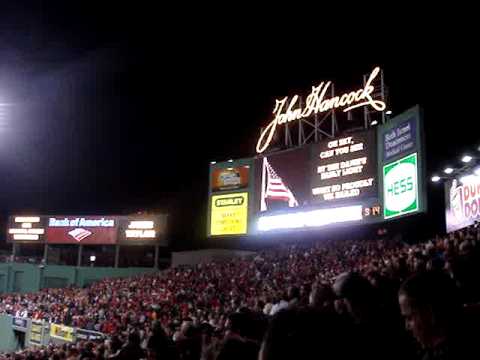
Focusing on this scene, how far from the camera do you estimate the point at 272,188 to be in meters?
24.7

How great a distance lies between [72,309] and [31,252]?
76.5 ft

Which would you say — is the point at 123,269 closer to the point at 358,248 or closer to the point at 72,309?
the point at 72,309

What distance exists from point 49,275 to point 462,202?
31.5m

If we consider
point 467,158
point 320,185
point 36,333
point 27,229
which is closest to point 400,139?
point 467,158

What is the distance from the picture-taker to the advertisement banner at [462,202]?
18000 mm

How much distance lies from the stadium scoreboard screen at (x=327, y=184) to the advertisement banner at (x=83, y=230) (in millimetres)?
15525

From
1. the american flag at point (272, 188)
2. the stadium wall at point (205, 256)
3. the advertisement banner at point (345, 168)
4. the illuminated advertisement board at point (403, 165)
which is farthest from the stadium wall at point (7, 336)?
the illuminated advertisement board at point (403, 165)

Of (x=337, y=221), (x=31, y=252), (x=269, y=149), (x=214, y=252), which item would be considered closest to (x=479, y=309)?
(x=337, y=221)

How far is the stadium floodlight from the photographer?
60.1ft

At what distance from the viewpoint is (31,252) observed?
49.5m

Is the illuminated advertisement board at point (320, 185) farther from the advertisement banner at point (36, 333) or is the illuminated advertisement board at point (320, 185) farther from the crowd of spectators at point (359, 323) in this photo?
the crowd of spectators at point (359, 323)

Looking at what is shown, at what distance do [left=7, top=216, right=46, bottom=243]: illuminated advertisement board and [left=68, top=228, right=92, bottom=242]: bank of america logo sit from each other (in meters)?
2.75

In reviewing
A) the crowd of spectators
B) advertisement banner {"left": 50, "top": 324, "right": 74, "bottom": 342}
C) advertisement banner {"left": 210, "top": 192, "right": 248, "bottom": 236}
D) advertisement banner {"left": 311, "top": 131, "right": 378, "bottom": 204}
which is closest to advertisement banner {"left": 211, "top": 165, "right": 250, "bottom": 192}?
advertisement banner {"left": 210, "top": 192, "right": 248, "bottom": 236}

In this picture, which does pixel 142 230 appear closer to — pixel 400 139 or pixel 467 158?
pixel 400 139
